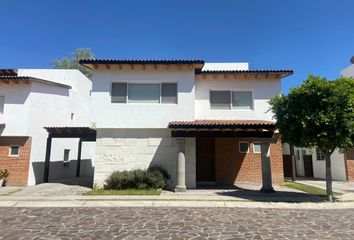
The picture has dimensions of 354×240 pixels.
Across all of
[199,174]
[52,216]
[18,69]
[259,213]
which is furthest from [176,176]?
[18,69]

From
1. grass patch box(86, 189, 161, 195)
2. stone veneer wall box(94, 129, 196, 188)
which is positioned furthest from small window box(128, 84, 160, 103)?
grass patch box(86, 189, 161, 195)

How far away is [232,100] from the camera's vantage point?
16.3 m

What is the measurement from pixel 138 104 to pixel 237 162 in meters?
6.81

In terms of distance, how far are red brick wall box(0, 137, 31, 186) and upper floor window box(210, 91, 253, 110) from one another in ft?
39.4

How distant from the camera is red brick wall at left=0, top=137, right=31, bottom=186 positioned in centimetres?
1720

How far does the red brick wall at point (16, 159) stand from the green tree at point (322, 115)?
50.2 ft

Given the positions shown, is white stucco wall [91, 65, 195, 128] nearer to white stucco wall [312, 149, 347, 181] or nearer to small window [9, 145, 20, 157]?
small window [9, 145, 20, 157]

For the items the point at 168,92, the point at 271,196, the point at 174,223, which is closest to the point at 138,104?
the point at 168,92

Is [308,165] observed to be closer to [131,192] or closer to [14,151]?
[131,192]

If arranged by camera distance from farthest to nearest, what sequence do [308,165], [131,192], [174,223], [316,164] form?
[308,165], [316,164], [131,192], [174,223]

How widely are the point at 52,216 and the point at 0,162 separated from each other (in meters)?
11.3

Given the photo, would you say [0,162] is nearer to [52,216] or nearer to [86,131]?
[86,131]

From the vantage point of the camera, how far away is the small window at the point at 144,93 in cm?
1506

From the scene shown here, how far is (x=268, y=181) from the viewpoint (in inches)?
521
